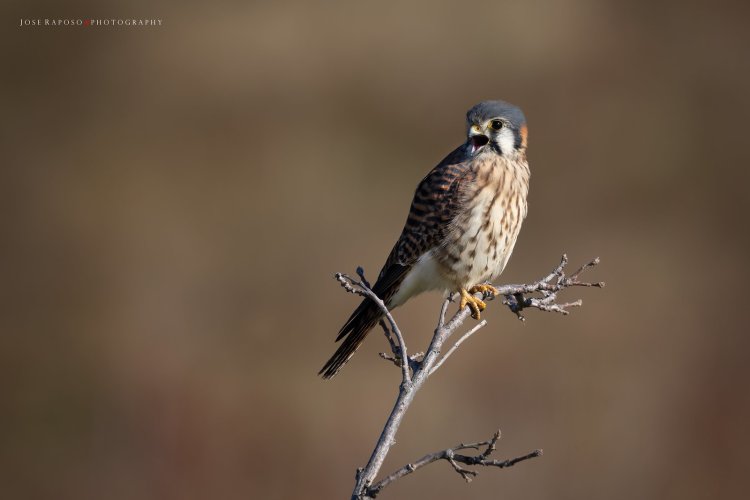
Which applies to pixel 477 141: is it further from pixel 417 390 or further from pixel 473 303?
pixel 417 390

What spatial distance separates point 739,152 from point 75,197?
5.88 meters

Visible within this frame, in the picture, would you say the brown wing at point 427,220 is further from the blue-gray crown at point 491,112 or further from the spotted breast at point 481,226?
the blue-gray crown at point 491,112

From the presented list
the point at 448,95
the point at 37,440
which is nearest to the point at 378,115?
the point at 448,95

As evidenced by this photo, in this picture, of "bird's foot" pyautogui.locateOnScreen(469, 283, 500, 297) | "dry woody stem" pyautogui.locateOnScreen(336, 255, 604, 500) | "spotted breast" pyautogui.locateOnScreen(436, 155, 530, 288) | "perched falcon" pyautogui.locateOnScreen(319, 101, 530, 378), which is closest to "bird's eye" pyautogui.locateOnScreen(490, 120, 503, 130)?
"perched falcon" pyautogui.locateOnScreen(319, 101, 530, 378)

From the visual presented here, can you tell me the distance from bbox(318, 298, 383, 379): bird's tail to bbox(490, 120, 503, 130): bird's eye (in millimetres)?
858

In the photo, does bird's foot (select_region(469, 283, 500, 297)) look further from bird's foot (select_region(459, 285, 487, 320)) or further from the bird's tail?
the bird's tail

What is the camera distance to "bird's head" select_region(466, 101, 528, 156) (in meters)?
3.65

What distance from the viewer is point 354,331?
3.45m

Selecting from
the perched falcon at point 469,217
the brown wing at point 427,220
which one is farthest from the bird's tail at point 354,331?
the perched falcon at point 469,217

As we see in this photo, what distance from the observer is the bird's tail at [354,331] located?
135 inches

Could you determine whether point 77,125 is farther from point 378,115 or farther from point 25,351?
point 378,115

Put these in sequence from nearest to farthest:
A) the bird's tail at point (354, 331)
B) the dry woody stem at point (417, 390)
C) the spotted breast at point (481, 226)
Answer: the dry woody stem at point (417, 390) → the bird's tail at point (354, 331) → the spotted breast at point (481, 226)

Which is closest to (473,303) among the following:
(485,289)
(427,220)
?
(485,289)

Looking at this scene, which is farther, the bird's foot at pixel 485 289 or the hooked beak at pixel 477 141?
the hooked beak at pixel 477 141
